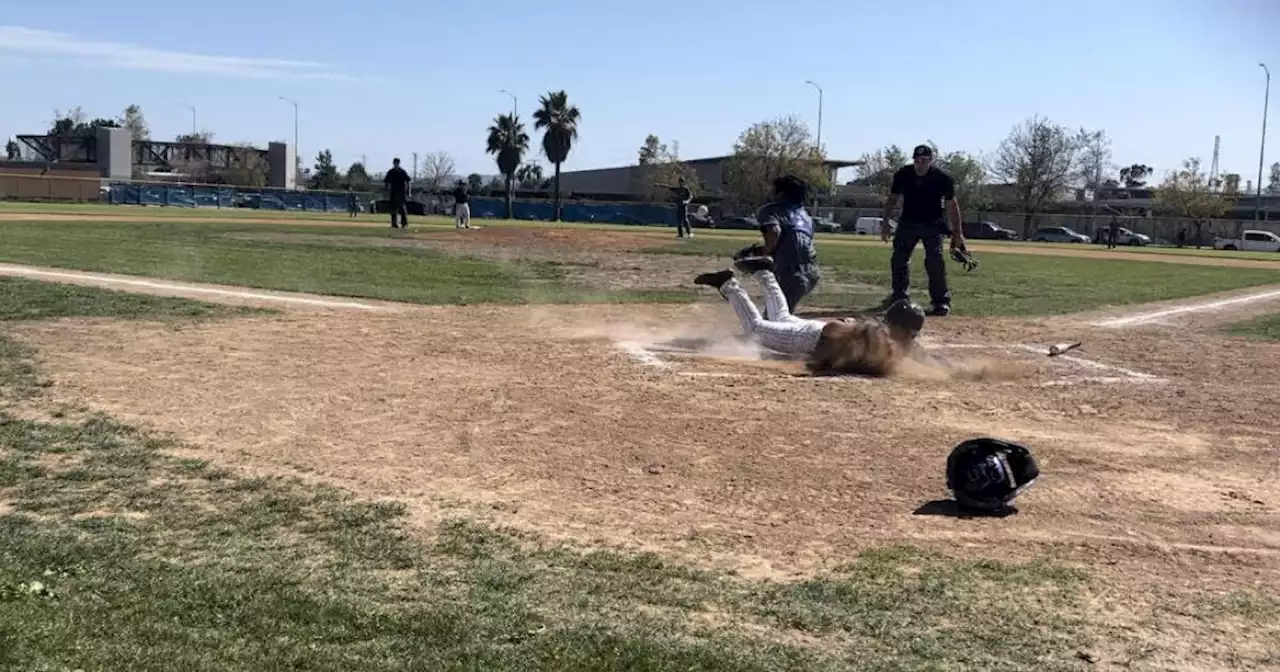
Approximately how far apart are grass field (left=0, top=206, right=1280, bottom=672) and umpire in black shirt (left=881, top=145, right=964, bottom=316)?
2997 mm

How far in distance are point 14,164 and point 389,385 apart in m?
100

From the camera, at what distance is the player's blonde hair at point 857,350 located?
8.30 meters

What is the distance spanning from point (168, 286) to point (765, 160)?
86.0 meters

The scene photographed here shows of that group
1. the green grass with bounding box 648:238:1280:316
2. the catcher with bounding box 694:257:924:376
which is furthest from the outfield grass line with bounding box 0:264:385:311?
the green grass with bounding box 648:238:1280:316

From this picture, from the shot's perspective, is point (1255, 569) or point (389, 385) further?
point (389, 385)

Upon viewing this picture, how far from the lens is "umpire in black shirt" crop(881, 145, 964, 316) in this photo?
12289 mm

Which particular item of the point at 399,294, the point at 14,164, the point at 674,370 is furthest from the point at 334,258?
the point at 14,164

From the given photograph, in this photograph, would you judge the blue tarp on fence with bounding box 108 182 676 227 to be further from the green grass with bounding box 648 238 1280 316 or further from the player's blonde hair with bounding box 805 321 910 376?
the player's blonde hair with bounding box 805 321 910 376

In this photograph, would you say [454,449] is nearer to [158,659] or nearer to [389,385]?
[389,385]

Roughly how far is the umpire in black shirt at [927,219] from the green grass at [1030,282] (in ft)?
2.73

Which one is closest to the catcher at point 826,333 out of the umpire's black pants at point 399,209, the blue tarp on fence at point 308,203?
the umpire's black pants at point 399,209

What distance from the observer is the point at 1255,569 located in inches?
161

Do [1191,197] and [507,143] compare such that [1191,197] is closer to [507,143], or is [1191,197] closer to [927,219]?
[507,143]

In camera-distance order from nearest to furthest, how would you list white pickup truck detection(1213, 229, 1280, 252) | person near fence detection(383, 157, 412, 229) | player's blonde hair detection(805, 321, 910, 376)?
player's blonde hair detection(805, 321, 910, 376), person near fence detection(383, 157, 412, 229), white pickup truck detection(1213, 229, 1280, 252)
